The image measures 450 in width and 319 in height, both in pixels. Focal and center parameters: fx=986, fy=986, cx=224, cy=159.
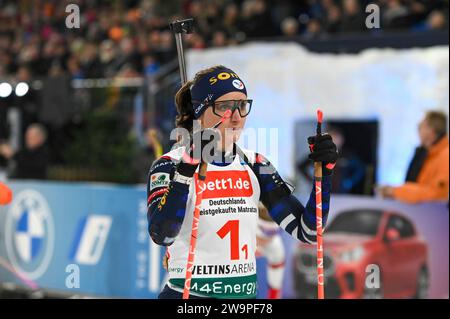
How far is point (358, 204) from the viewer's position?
868 centimetres

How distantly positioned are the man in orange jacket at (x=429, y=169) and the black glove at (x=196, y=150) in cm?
486

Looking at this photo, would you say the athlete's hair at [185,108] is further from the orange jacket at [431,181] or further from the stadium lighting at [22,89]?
the stadium lighting at [22,89]

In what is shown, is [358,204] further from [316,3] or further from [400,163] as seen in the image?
[316,3]

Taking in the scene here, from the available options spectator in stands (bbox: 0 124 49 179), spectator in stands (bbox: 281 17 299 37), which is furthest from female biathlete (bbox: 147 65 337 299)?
spectator in stands (bbox: 281 17 299 37)

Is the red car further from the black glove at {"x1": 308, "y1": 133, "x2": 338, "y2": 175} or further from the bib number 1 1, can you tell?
the black glove at {"x1": 308, "y1": 133, "x2": 338, "y2": 175}

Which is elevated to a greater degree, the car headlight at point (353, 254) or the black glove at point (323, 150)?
the black glove at point (323, 150)

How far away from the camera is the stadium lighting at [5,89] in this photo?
16.7 meters

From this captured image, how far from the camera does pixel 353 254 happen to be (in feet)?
27.8

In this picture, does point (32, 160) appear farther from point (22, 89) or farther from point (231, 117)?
point (231, 117)

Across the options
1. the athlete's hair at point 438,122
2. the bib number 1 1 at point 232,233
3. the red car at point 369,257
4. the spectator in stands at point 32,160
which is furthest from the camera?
the spectator in stands at point 32,160

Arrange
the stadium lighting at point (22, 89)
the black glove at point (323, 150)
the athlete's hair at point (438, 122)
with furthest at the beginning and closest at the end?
the stadium lighting at point (22, 89) < the athlete's hair at point (438, 122) < the black glove at point (323, 150)

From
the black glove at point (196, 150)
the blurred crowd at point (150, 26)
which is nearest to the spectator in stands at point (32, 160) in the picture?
the blurred crowd at point (150, 26)

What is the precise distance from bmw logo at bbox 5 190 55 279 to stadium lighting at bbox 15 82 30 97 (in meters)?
6.28
